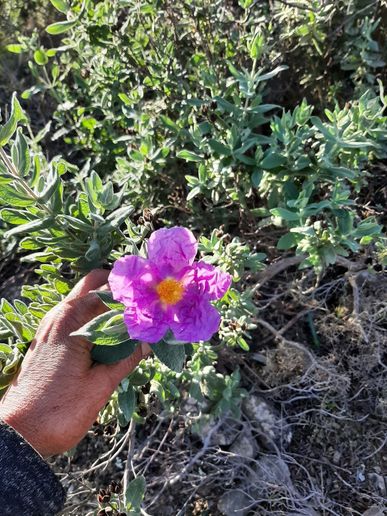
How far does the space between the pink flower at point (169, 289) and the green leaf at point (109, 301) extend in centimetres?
11

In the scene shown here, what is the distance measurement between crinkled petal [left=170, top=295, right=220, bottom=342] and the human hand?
33 centimetres

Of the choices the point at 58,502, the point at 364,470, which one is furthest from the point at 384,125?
the point at 58,502

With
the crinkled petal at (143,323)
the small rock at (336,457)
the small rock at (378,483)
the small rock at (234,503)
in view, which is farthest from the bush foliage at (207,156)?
the small rock at (378,483)

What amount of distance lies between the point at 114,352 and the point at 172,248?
1.31ft

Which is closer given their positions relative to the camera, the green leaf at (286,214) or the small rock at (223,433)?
the green leaf at (286,214)

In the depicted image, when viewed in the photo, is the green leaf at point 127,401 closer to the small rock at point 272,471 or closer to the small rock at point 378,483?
the small rock at point 272,471

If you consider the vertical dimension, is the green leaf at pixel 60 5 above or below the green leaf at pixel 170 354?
above

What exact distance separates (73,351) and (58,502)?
48 centimetres

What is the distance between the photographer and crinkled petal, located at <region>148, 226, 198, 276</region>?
1418mm

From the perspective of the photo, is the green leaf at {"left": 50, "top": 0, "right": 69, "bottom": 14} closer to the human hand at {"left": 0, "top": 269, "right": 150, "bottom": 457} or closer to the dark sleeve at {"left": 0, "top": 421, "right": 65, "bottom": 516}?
the human hand at {"left": 0, "top": 269, "right": 150, "bottom": 457}

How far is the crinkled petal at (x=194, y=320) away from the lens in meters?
1.39

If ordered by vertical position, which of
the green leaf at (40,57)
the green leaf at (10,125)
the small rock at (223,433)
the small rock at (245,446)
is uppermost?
the green leaf at (10,125)

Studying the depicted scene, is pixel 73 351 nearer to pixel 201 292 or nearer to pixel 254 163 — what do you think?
pixel 201 292

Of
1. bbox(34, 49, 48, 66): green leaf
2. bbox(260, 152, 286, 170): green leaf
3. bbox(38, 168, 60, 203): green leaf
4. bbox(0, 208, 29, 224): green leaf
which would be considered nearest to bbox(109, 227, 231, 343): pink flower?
bbox(38, 168, 60, 203): green leaf
